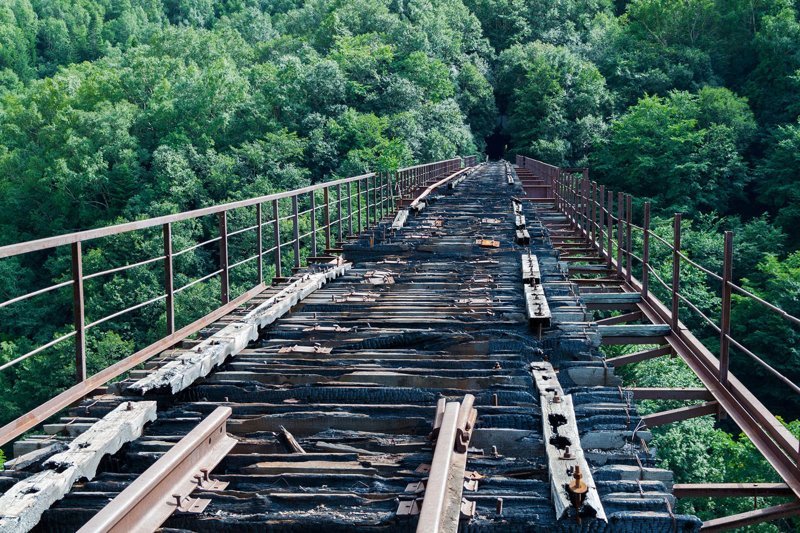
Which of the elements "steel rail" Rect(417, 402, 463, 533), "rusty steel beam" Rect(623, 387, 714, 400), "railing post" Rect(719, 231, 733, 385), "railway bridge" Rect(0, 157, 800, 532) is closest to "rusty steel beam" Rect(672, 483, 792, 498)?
"railway bridge" Rect(0, 157, 800, 532)

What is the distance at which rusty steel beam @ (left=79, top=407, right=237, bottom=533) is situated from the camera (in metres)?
2.70

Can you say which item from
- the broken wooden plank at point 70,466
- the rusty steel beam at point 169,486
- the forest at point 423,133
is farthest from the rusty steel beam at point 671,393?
the forest at point 423,133

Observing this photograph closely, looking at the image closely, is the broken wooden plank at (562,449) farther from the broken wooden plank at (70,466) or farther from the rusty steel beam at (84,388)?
the rusty steel beam at (84,388)

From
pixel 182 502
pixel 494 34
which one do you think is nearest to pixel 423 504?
pixel 182 502

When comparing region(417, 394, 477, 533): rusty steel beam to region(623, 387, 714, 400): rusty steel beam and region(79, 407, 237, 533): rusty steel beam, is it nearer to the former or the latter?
region(79, 407, 237, 533): rusty steel beam

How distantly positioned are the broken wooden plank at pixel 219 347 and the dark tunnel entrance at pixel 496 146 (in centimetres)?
6846

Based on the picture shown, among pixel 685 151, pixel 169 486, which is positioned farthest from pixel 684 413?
pixel 685 151

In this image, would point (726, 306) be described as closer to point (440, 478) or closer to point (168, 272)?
point (440, 478)

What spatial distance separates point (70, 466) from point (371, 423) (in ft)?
4.24

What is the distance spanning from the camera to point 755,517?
439 centimetres

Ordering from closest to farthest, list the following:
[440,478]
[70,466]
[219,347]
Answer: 1. [440,478]
2. [70,466]
3. [219,347]

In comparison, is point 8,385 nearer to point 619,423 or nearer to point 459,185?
point 459,185

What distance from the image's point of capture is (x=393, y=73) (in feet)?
153

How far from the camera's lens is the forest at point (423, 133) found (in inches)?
1213
